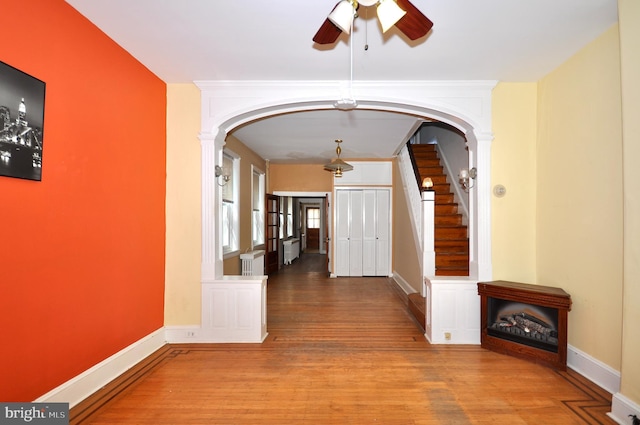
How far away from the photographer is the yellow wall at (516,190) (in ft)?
12.2

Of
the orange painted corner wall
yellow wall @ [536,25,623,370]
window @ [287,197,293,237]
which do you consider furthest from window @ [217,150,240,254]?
window @ [287,197,293,237]

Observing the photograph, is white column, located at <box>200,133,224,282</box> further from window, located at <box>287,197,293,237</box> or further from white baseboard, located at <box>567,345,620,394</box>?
window, located at <box>287,197,293,237</box>

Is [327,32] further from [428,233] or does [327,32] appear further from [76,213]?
[428,233]

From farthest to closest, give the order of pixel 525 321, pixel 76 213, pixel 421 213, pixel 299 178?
pixel 299 178 < pixel 421 213 < pixel 525 321 < pixel 76 213

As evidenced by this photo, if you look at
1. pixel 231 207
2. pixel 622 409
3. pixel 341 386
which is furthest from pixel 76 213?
pixel 622 409

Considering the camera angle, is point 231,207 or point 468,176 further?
point 231,207

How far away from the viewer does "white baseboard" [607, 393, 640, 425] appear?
7.12 ft

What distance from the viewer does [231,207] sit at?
5824 millimetres

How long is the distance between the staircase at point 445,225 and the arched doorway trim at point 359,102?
1226 millimetres

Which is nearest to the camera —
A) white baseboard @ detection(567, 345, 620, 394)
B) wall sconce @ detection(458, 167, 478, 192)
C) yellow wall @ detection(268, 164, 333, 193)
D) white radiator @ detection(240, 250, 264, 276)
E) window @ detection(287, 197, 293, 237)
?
white baseboard @ detection(567, 345, 620, 394)

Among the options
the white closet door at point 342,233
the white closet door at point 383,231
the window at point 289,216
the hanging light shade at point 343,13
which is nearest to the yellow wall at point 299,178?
the white closet door at point 342,233

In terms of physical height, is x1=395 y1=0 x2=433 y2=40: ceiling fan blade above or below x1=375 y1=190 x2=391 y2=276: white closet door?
above

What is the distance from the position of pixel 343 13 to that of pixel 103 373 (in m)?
3.45

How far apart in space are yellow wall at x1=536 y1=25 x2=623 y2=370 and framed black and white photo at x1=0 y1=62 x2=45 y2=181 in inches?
176
